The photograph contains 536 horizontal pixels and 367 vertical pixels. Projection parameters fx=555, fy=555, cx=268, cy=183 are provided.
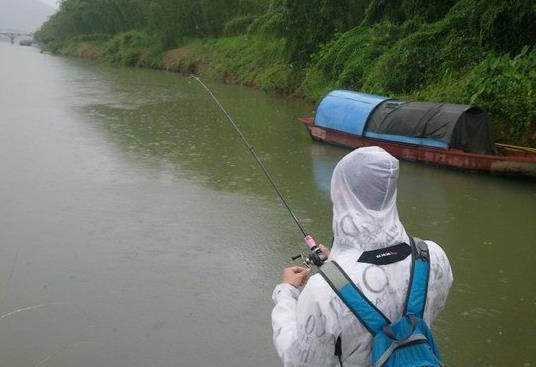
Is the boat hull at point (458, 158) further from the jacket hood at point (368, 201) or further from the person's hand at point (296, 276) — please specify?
the jacket hood at point (368, 201)

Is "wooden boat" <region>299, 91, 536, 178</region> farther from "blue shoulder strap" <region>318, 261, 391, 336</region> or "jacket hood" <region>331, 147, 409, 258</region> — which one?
"blue shoulder strap" <region>318, 261, 391, 336</region>

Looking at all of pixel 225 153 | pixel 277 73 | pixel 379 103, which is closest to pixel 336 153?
pixel 379 103

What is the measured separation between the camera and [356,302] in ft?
5.47

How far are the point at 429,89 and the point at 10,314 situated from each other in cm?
1060

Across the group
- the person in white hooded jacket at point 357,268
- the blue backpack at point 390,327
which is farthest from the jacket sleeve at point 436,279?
the blue backpack at point 390,327

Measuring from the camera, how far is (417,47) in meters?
14.1

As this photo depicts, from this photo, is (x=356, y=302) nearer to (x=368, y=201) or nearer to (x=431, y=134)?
(x=368, y=201)

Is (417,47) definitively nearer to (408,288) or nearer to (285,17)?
(285,17)

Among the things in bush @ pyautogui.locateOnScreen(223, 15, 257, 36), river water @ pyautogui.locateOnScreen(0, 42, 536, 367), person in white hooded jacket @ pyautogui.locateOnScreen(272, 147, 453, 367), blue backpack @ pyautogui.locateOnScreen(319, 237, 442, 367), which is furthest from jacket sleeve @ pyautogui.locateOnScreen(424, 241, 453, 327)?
bush @ pyautogui.locateOnScreen(223, 15, 257, 36)

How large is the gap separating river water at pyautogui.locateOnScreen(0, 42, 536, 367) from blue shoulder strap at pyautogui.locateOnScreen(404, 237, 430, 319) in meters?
2.70

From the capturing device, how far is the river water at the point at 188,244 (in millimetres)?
4473

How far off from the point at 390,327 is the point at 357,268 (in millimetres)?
202

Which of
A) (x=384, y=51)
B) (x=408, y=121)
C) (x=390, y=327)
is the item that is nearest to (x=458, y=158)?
(x=408, y=121)

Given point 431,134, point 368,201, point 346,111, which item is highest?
point 368,201
